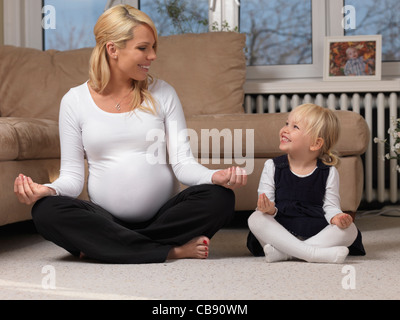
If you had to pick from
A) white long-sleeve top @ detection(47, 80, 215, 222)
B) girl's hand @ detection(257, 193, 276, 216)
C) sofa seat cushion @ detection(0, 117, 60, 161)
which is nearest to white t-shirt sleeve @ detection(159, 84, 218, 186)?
white long-sleeve top @ detection(47, 80, 215, 222)

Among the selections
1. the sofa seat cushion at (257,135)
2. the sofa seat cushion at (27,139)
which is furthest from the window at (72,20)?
the sofa seat cushion at (257,135)

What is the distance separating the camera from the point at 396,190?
2.83 metres

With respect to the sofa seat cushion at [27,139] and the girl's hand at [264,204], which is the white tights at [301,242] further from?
the sofa seat cushion at [27,139]

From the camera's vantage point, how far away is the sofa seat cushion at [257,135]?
2100 millimetres

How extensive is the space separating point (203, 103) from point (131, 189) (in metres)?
1.05

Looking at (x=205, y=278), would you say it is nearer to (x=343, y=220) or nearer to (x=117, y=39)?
(x=343, y=220)

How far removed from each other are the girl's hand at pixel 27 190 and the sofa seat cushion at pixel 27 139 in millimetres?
237

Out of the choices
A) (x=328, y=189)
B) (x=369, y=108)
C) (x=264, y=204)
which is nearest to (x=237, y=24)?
(x=369, y=108)

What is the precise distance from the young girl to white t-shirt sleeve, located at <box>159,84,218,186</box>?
0.64 ft

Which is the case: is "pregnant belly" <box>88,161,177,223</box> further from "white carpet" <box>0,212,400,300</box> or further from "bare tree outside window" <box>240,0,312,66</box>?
"bare tree outside window" <box>240,0,312,66</box>

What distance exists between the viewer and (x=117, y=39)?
164cm
